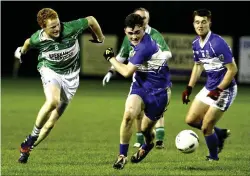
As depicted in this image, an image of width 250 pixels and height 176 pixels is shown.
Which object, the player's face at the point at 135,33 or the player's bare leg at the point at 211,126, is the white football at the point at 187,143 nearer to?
the player's bare leg at the point at 211,126

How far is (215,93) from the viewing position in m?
8.78

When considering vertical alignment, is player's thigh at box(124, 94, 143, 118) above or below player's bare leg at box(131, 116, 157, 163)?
above

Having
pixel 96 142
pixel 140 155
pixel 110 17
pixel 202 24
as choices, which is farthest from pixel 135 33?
pixel 110 17

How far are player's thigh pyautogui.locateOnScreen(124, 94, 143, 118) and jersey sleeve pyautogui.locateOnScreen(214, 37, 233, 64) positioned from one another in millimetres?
1151

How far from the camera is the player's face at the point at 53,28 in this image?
358 inches

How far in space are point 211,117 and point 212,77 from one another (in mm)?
512

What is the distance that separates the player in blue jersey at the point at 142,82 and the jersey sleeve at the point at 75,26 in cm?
111

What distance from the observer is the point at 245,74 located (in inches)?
987

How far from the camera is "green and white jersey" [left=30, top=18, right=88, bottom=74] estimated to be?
9396 mm

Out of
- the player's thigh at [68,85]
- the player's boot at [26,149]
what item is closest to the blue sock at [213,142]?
the player's thigh at [68,85]

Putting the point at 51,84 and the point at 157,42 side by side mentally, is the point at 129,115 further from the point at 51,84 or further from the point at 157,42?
the point at 157,42

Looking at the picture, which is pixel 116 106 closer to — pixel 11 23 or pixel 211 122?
pixel 211 122

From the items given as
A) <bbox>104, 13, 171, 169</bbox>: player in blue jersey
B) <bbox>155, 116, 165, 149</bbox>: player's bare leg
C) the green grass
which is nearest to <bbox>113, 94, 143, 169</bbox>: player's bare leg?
<bbox>104, 13, 171, 169</bbox>: player in blue jersey

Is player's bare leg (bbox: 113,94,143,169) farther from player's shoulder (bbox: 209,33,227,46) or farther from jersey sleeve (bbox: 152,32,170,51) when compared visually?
jersey sleeve (bbox: 152,32,170,51)
